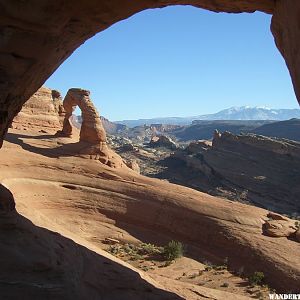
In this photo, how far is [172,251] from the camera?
51.6 feet

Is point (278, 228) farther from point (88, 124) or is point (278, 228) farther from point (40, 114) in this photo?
point (40, 114)

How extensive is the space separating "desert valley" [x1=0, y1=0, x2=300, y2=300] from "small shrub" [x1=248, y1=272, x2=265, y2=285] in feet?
0.17

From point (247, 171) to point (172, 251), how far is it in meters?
31.0

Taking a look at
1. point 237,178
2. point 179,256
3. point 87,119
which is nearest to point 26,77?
point 179,256

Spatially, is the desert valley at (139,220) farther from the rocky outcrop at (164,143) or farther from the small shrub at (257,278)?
the rocky outcrop at (164,143)

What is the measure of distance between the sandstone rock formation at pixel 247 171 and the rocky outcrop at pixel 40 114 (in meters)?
20.5

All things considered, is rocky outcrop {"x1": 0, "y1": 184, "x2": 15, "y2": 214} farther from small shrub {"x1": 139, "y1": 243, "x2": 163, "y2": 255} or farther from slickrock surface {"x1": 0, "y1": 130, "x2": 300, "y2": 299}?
small shrub {"x1": 139, "y1": 243, "x2": 163, "y2": 255}

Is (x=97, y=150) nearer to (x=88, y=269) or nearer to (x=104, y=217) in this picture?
(x=104, y=217)

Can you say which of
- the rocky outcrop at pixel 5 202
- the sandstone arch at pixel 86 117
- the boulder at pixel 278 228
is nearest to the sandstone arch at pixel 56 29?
the rocky outcrop at pixel 5 202

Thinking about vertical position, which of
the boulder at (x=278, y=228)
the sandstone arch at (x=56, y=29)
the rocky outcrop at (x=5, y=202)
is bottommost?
the boulder at (x=278, y=228)

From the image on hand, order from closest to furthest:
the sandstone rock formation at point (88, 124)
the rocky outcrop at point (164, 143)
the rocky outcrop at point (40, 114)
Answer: the sandstone rock formation at point (88, 124) < the rocky outcrop at point (40, 114) < the rocky outcrop at point (164, 143)

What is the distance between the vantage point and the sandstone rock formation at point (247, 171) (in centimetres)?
4016

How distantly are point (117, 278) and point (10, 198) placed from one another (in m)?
2.93

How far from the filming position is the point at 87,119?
20859mm
